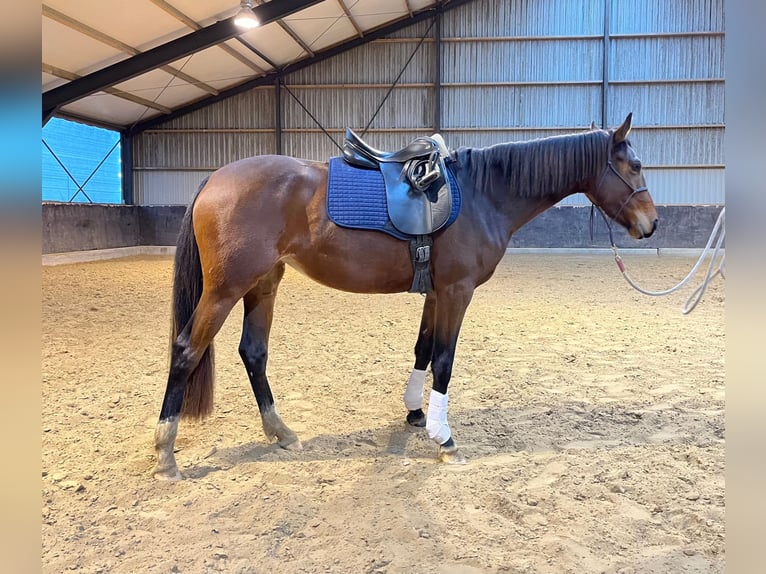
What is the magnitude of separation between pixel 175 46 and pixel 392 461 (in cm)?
1102

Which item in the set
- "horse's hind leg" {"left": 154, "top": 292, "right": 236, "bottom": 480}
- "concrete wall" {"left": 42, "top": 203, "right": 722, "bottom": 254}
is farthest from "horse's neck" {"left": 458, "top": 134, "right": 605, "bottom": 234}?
"concrete wall" {"left": 42, "top": 203, "right": 722, "bottom": 254}

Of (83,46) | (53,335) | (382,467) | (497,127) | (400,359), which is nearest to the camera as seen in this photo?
(382,467)

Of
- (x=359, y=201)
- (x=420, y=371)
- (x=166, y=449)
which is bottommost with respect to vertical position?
(x=166, y=449)

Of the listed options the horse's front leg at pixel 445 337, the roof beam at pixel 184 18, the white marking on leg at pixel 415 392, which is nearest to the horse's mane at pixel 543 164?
the horse's front leg at pixel 445 337

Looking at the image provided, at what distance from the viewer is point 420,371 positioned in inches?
126

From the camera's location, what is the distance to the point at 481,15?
15.6 m

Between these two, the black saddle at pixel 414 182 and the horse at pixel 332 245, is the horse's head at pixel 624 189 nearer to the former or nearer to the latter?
the horse at pixel 332 245

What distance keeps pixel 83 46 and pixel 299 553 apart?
37.2 feet

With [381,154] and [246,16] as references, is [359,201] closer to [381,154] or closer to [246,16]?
[381,154]

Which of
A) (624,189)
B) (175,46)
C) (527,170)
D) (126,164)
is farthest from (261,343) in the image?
(126,164)

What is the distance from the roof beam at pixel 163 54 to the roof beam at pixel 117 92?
0.16 meters

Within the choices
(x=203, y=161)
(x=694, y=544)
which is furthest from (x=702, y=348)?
(x=203, y=161)
